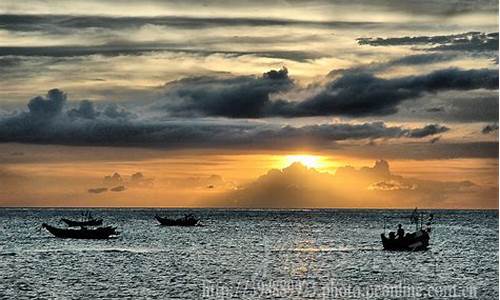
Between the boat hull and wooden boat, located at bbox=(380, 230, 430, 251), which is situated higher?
the boat hull

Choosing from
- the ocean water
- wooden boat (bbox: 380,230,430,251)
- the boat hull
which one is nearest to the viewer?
the ocean water

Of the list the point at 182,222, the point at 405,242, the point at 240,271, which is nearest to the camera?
the point at 240,271

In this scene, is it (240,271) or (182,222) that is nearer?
(240,271)

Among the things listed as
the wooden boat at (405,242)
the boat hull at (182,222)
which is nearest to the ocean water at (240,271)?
the wooden boat at (405,242)

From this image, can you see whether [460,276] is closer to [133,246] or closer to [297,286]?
[297,286]

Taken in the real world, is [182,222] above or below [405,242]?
above

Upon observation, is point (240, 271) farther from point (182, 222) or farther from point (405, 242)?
point (182, 222)

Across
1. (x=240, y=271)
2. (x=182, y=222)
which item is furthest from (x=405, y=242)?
(x=182, y=222)

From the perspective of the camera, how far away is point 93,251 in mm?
82438

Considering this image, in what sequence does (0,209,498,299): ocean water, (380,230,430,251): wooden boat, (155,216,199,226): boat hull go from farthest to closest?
(155,216,199,226): boat hull
(380,230,430,251): wooden boat
(0,209,498,299): ocean water

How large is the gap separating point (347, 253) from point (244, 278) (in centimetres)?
2483

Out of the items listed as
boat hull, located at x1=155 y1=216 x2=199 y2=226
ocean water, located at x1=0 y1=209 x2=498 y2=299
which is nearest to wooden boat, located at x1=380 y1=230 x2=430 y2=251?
ocean water, located at x1=0 y1=209 x2=498 y2=299

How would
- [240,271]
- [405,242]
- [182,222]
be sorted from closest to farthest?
1. [240,271]
2. [405,242]
3. [182,222]

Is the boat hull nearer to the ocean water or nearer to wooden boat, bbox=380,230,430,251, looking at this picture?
the ocean water
